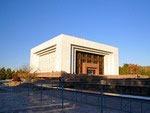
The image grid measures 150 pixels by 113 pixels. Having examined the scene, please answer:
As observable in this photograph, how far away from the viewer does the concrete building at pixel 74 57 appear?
148 ft

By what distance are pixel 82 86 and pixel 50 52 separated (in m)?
35.7

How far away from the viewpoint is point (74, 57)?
48.1 metres

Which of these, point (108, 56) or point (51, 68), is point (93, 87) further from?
point (108, 56)

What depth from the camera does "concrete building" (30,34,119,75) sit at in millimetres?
45219

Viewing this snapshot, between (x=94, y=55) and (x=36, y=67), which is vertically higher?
(x=94, y=55)

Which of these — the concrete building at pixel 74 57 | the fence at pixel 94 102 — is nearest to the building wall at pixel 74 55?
the concrete building at pixel 74 57

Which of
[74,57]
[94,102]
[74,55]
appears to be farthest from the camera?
[74,55]

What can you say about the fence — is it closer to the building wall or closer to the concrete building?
the building wall

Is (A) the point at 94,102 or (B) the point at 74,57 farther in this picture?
(B) the point at 74,57

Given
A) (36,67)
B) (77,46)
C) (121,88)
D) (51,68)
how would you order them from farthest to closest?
1. (36,67)
2. (51,68)
3. (77,46)
4. (121,88)

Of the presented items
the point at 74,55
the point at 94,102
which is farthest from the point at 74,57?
the point at 94,102

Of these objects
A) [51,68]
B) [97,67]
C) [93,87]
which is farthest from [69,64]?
[93,87]

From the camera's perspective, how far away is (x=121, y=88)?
1599 cm

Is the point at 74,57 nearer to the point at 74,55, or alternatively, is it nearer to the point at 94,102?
the point at 74,55
